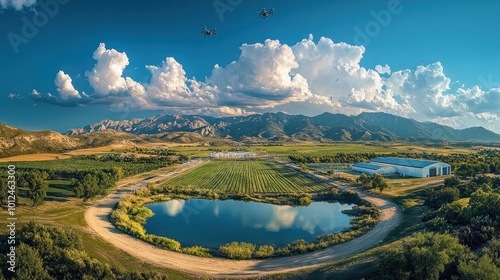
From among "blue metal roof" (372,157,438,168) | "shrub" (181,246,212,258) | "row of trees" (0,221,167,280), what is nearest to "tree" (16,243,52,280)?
"row of trees" (0,221,167,280)

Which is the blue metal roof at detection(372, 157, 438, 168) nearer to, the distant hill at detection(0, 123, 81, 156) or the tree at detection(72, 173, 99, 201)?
the tree at detection(72, 173, 99, 201)

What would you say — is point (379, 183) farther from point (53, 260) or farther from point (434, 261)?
point (53, 260)

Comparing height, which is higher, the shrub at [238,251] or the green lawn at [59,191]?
the green lawn at [59,191]

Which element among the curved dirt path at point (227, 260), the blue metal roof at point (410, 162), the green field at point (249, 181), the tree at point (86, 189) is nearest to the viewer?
the curved dirt path at point (227, 260)

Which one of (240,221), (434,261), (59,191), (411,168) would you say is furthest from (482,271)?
(411,168)

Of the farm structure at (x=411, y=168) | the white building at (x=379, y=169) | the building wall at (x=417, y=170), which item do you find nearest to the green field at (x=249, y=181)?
the white building at (x=379, y=169)

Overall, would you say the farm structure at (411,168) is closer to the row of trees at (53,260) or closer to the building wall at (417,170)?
the building wall at (417,170)
